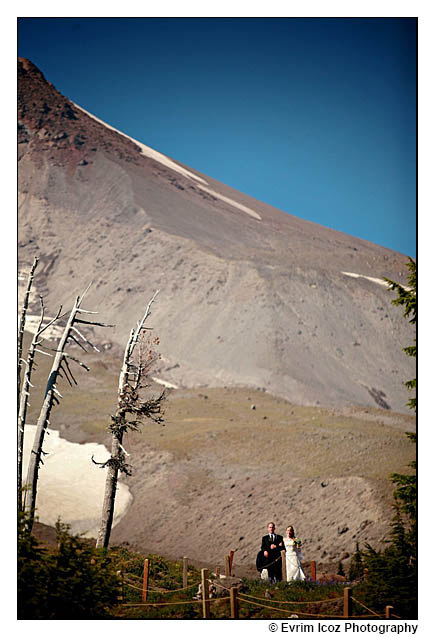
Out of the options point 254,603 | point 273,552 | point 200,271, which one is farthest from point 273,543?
point 200,271

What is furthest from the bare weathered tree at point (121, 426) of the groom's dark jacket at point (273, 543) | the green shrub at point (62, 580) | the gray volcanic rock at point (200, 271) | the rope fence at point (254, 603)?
the gray volcanic rock at point (200, 271)

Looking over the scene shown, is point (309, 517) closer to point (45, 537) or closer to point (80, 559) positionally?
point (45, 537)

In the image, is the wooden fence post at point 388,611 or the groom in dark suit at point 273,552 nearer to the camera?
the wooden fence post at point 388,611

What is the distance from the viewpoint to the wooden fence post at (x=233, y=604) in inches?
443

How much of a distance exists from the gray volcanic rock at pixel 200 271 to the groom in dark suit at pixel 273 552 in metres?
32.9

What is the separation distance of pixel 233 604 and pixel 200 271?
53283 millimetres

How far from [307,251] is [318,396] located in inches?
1450

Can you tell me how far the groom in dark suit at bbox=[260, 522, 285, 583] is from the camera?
13.1m

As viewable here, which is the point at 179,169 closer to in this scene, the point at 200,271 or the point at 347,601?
the point at 200,271

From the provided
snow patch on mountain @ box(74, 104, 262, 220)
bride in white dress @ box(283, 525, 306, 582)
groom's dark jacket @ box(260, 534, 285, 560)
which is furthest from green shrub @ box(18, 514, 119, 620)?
snow patch on mountain @ box(74, 104, 262, 220)

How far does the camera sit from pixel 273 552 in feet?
43.5

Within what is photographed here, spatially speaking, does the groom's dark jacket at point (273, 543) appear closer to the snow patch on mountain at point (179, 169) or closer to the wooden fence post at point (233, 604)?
the wooden fence post at point (233, 604)
